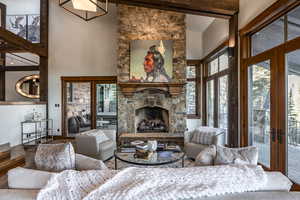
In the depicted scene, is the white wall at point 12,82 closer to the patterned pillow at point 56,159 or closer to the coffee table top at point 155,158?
the coffee table top at point 155,158

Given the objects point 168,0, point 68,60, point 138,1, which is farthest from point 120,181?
point 68,60

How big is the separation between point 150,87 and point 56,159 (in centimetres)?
421

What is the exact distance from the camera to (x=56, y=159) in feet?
6.30

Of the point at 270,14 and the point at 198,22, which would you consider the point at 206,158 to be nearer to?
the point at 270,14

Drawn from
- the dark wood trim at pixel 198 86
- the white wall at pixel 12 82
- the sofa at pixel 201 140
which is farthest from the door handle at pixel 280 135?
the white wall at pixel 12 82

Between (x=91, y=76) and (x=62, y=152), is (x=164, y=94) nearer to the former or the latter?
(x=91, y=76)

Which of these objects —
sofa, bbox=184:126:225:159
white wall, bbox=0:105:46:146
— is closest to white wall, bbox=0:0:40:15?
white wall, bbox=0:105:46:146

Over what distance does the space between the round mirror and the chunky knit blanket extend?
7628 millimetres

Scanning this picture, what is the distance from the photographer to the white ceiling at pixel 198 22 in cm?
587

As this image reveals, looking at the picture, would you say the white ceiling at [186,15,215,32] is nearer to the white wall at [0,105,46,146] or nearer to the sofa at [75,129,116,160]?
the sofa at [75,129,116,160]

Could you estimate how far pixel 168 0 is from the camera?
4.07 meters

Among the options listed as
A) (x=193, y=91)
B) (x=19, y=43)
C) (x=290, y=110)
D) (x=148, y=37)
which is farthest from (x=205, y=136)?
(x=19, y=43)

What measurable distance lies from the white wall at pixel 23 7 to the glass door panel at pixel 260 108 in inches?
300

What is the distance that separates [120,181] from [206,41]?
6.08 meters
